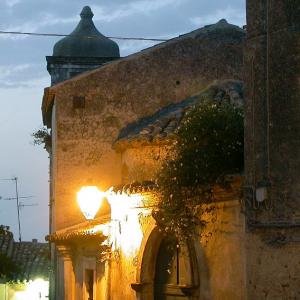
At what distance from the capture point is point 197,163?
36.4 feet

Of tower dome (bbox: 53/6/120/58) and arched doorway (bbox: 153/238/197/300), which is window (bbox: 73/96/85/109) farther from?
tower dome (bbox: 53/6/120/58)

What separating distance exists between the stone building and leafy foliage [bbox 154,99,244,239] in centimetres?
24

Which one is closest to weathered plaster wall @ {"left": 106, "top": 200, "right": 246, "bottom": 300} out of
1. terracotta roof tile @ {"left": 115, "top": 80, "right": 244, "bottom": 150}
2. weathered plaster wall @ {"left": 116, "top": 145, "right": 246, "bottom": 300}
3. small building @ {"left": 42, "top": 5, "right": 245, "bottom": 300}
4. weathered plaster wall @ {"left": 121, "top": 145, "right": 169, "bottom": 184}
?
weathered plaster wall @ {"left": 116, "top": 145, "right": 246, "bottom": 300}

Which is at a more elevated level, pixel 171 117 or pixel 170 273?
pixel 171 117

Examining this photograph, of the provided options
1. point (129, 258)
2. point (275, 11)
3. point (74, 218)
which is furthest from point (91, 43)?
point (275, 11)

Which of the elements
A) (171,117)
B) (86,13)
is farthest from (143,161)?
(86,13)

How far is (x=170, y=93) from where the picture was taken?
19438mm

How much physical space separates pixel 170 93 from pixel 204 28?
1576 mm

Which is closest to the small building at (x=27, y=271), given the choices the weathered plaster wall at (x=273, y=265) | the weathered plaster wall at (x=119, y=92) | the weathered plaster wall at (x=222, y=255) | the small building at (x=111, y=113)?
the small building at (x=111, y=113)

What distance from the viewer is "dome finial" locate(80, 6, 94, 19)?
94.8ft

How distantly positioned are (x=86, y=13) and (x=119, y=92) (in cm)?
992

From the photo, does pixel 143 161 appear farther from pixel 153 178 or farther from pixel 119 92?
pixel 119 92

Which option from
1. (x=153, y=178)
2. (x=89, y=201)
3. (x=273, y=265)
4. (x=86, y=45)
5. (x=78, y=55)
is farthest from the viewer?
(x=86, y=45)

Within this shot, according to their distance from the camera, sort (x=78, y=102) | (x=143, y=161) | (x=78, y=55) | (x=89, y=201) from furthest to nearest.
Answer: (x=78, y=55)
(x=78, y=102)
(x=143, y=161)
(x=89, y=201)
